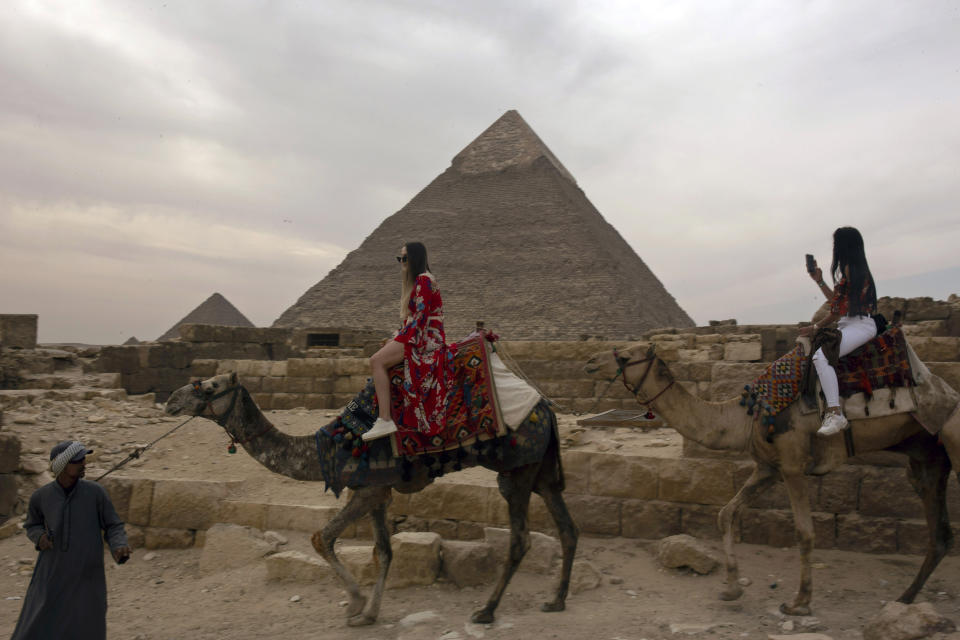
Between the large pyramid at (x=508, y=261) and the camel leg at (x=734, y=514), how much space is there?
69210 mm

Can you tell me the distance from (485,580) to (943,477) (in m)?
2.44

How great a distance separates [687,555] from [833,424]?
4.09 feet

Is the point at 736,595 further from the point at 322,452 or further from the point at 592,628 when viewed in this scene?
the point at 322,452

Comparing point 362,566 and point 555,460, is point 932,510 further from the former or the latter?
point 362,566

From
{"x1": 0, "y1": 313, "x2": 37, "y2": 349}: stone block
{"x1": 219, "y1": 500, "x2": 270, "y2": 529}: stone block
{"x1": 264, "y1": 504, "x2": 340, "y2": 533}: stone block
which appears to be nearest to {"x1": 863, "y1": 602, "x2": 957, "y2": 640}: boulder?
{"x1": 264, "y1": 504, "x2": 340, "y2": 533}: stone block

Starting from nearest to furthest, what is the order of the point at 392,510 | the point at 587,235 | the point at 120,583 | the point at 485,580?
the point at 485,580
the point at 120,583
the point at 392,510
the point at 587,235

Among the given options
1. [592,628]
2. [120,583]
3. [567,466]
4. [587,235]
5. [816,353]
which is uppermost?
[587,235]

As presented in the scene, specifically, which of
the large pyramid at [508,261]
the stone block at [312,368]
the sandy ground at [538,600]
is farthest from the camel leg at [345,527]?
the large pyramid at [508,261]

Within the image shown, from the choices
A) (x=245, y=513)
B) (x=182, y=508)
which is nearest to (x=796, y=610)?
(x=245, y=513)

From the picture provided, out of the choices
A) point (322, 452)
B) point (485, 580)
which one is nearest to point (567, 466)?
point (485, 580)

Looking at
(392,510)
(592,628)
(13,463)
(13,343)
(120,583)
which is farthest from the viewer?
(13,343)

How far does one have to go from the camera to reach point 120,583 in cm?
456

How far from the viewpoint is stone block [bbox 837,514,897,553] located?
3.94m

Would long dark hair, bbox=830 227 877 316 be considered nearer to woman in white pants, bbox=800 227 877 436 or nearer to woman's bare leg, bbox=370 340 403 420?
woman in white pants, bbox=800 227 877 436
